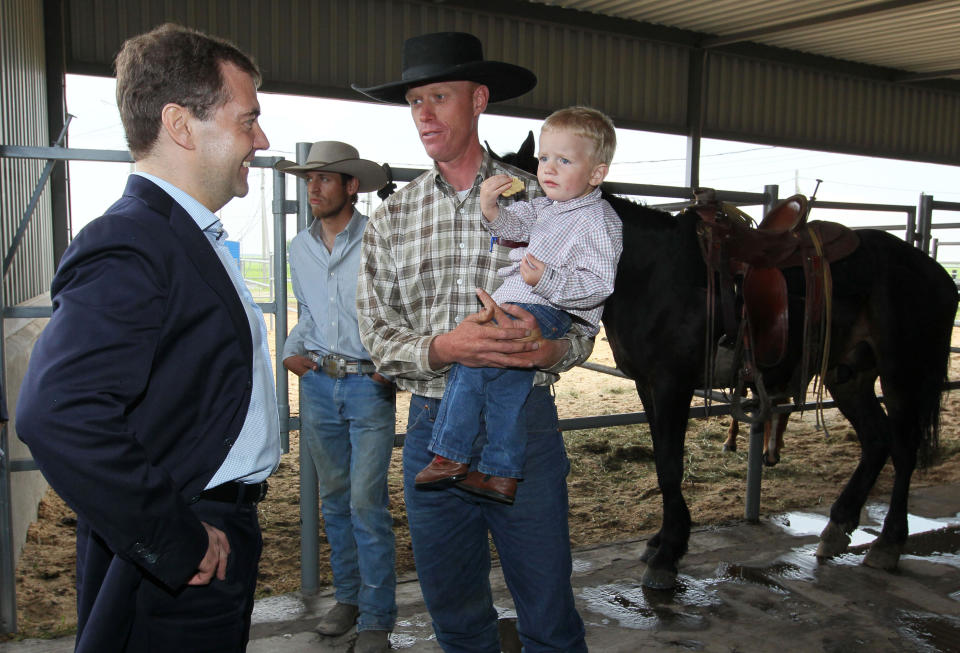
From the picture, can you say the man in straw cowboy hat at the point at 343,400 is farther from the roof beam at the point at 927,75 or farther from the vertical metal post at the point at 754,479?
the roof beam at the point at 927,75

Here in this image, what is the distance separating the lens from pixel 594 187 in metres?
1.88

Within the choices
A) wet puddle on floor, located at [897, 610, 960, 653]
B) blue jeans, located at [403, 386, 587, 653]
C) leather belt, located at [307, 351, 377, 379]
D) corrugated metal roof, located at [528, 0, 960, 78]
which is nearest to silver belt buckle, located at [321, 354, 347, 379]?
leather belt, located at [307, 351, 377, 379]

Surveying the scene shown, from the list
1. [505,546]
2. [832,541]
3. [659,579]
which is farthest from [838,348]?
[505,546]

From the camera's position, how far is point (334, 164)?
2852mm

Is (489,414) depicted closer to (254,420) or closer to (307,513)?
(254,420)

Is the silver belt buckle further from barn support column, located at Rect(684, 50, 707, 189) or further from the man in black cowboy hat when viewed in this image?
barn support column, located at Rect(684, 50, 707, 189)

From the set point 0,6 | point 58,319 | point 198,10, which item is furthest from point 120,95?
point 198,10

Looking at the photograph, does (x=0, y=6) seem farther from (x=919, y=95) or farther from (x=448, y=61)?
(x=919, y=95)

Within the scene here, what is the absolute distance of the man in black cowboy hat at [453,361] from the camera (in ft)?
5.74

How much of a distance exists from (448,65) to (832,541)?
305 centimetres

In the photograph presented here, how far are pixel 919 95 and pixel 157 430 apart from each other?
14.8m

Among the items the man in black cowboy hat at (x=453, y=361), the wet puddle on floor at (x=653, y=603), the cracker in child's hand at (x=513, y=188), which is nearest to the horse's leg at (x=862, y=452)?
the wet puddle on floor at (x=653, y=603)

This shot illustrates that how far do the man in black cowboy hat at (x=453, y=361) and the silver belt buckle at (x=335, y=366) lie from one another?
0.85 meters

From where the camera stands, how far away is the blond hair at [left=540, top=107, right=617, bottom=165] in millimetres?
1748
